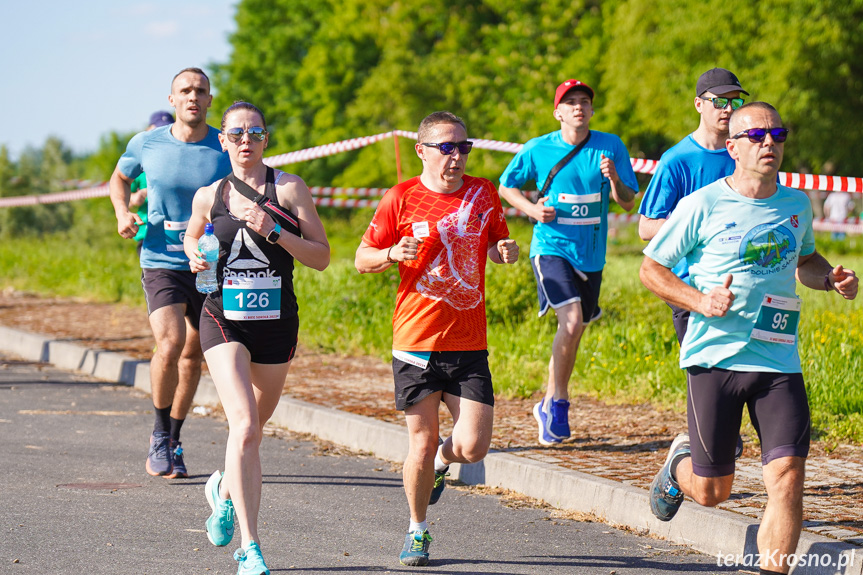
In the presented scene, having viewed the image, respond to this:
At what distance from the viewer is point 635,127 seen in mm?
39469

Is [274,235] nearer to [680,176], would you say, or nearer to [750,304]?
[750,304]

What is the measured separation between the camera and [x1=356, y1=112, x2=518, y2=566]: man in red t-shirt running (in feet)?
17.4

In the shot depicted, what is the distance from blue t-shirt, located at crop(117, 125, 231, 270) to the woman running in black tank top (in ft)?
5.37

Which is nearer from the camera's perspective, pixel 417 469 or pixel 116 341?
pixel 417 469

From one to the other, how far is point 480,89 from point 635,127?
7793 millimetres

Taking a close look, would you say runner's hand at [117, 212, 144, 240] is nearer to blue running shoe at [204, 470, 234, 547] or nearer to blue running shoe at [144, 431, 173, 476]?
blue running shoe at [144, 431, 173, 476]

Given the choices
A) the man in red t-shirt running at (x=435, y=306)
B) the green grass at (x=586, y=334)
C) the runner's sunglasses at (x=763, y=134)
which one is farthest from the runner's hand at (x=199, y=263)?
the green grass at (x=586, y=334)

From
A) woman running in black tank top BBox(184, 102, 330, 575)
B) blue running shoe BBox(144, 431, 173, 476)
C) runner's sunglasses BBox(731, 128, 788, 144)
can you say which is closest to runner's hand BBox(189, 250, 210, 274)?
woman running in black tank top BBox(184, 102, 330, 575)

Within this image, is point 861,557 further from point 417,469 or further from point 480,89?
point 480,89

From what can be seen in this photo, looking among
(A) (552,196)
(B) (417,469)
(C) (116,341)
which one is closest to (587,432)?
(A) (552,196)

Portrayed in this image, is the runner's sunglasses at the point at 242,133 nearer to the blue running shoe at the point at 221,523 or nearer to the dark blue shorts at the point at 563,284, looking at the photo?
the blue running shoe at the point at 221,523

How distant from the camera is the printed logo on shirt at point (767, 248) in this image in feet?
15.0

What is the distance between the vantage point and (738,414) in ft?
15.3

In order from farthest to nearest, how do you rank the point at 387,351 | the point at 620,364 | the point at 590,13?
1. the point at 590,13
2. the point at 387,351
3. the point at 620,364
